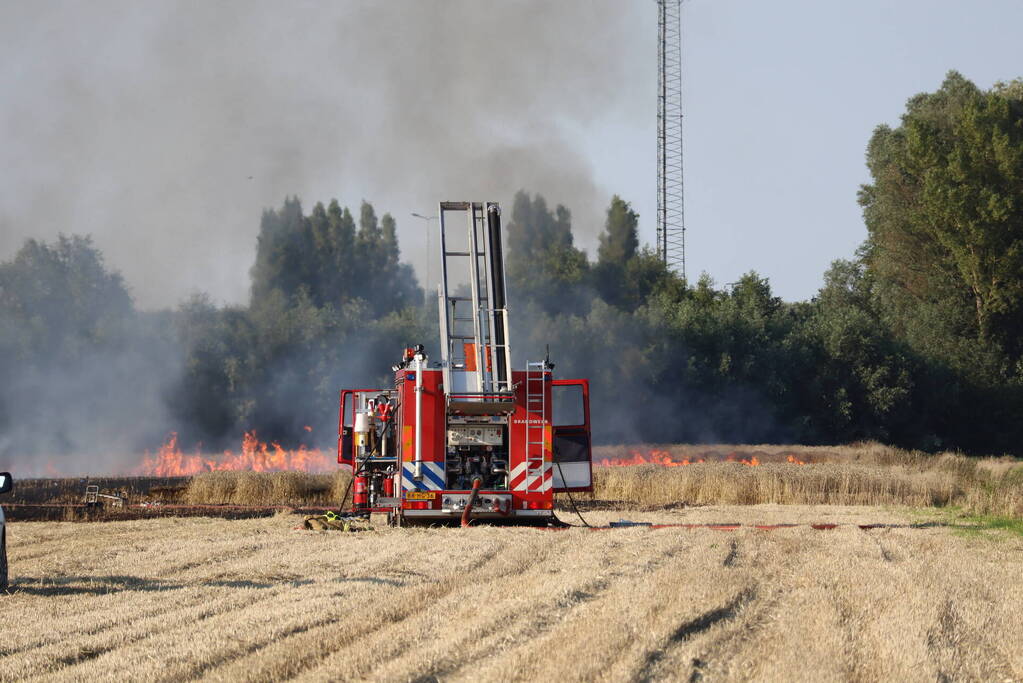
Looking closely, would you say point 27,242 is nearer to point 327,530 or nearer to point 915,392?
point 327,530

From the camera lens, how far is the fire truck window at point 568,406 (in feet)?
72.7

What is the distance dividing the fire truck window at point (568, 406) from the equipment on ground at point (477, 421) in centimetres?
15

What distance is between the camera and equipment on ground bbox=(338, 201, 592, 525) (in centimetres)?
2070

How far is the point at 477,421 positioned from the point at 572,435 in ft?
6.25

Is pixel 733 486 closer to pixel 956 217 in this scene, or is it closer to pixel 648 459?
pixel 648 459

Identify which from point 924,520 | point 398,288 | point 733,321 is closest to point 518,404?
point 924,520

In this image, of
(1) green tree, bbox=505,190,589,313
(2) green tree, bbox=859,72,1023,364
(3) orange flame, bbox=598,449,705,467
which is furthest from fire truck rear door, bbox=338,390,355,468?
(2) green tree, bbox=859,72,1023,364

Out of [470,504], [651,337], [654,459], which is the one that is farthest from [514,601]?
[651,337]

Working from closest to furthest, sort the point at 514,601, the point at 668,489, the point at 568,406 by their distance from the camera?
the point at 514,601 → the point at 568,406 → the point at 668,489

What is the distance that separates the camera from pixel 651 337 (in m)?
62.3

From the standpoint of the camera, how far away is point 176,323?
57.5 meters

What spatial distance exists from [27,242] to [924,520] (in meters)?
43.4

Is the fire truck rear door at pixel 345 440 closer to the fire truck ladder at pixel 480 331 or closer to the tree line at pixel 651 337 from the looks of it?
the fire truck ladder at pixel 480 331

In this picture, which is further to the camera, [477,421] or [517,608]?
[477,421]
